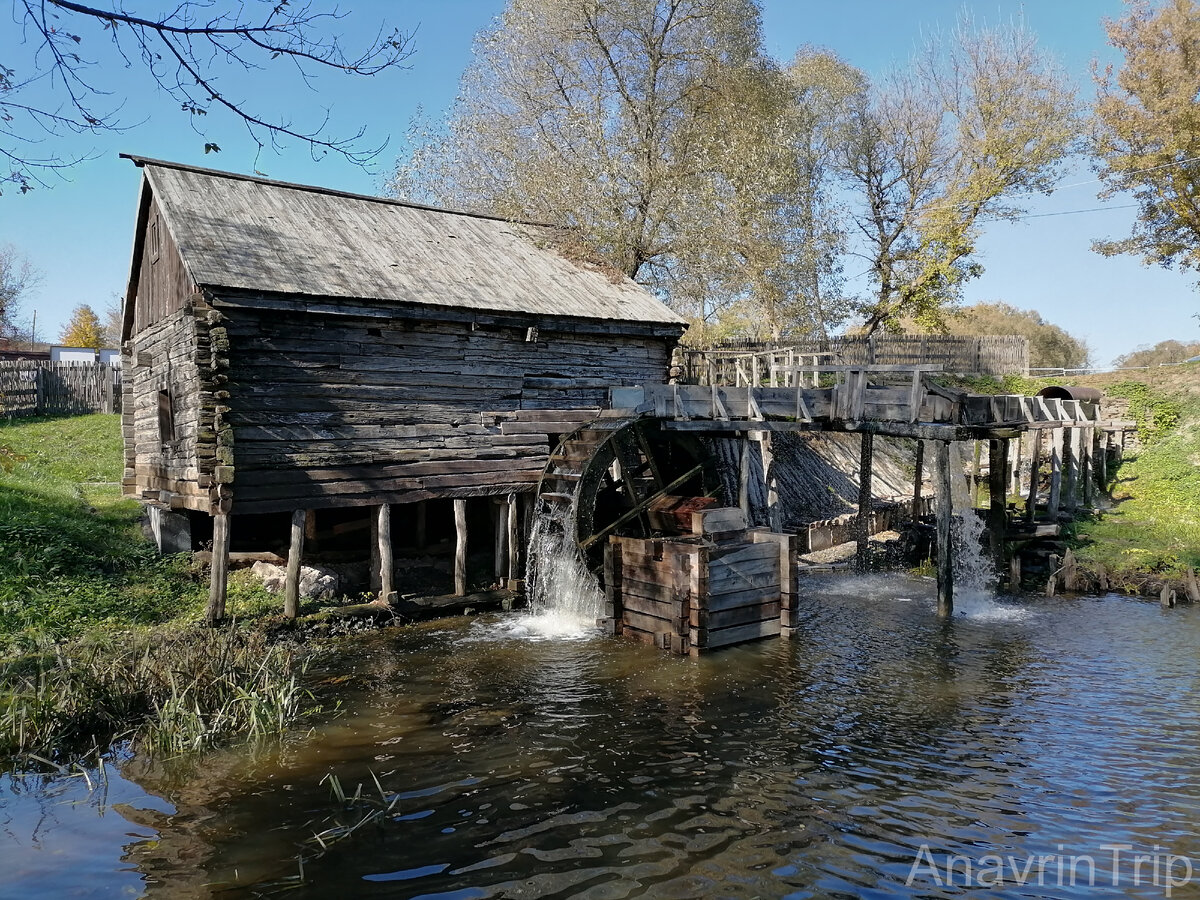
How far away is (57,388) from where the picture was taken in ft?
79.7

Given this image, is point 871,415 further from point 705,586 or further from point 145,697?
point 145,697

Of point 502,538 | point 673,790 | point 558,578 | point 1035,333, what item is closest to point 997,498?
point 558,578

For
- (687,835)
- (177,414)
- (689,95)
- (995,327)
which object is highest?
(689,95)

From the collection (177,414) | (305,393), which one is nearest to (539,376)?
(305,393)

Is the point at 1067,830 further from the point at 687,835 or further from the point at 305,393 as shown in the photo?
the point at 305,393

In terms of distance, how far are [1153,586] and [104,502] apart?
1868cm

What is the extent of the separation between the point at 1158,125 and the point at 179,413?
2707 cm

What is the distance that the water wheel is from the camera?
11.8m

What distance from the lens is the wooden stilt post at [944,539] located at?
446 inches

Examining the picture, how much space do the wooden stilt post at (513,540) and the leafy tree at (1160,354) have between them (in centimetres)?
3513

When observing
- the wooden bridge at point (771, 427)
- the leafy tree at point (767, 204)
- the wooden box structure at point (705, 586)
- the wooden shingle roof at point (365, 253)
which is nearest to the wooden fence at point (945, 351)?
the leafy tree at point (767, 204)

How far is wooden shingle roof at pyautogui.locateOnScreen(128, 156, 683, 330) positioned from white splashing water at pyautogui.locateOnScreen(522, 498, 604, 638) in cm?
345

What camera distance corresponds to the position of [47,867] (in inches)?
182

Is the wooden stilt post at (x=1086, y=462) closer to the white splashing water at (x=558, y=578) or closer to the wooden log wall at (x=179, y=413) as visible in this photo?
the white splashing water at (x=558, y=578)
